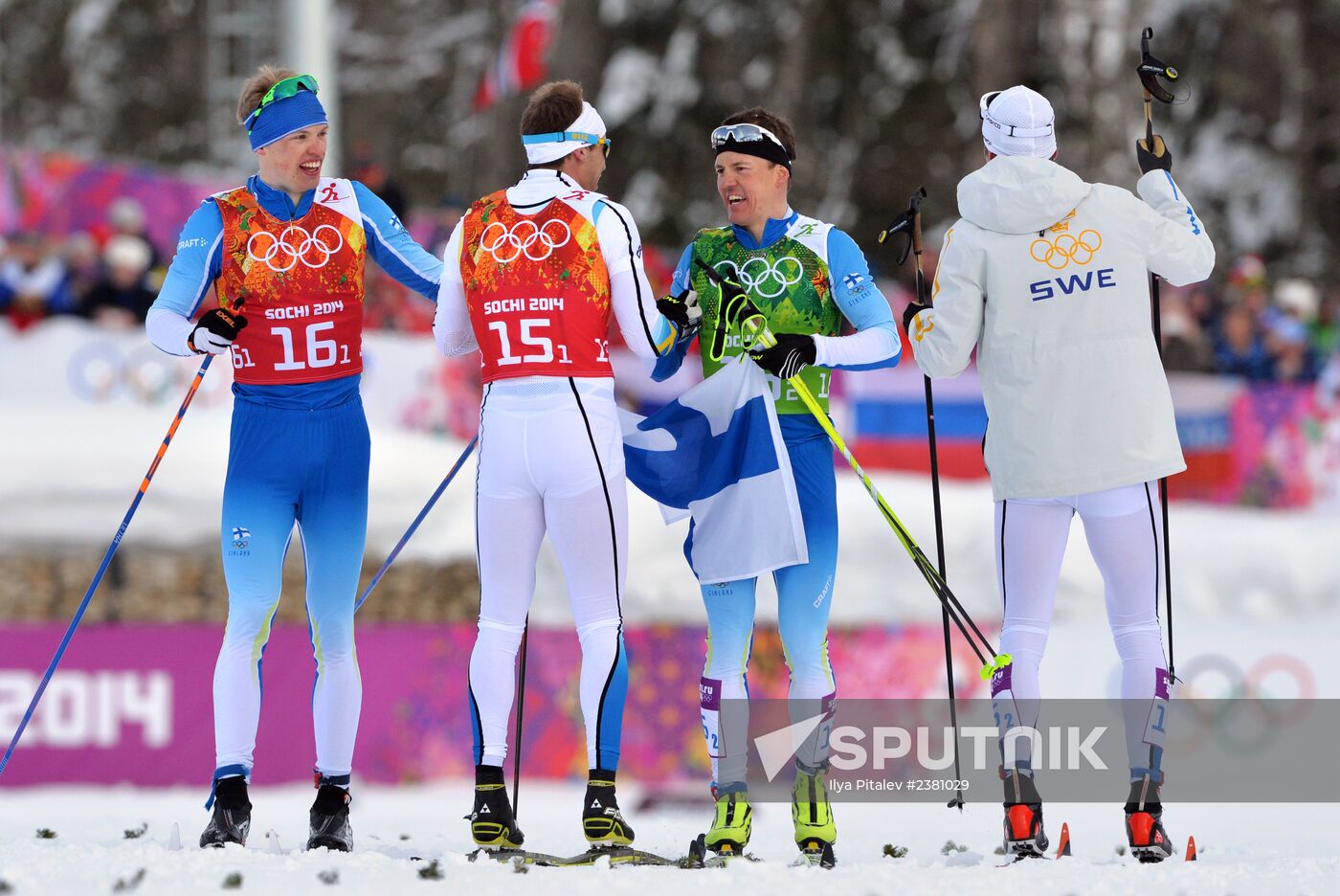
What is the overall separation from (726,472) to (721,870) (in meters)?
1.38

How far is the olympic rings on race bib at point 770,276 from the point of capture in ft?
19.6

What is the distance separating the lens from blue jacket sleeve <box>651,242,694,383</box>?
238 inches

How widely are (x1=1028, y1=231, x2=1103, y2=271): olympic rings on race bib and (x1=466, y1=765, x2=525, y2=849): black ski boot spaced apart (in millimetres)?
2322

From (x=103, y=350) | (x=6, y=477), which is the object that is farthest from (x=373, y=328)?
(x=6, y=477)

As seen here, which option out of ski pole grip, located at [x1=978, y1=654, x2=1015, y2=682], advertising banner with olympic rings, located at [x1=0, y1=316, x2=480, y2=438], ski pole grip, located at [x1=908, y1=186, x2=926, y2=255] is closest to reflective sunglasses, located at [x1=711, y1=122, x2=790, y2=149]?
ski pole grip, located at [x1=908, y1=186, x2=926, y2=255]

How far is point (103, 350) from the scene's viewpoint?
11.8 meters

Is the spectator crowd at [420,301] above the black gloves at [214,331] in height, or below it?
above

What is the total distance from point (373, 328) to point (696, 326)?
684 centimetres

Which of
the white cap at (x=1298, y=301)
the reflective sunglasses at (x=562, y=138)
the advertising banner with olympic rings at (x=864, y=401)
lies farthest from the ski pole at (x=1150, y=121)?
the white cap at (x=1298, y=301)

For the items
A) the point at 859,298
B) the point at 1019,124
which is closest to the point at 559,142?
the point at 859,298

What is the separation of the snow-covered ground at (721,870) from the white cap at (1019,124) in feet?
7.30

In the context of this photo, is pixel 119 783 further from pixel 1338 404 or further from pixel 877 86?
pixel 877 86

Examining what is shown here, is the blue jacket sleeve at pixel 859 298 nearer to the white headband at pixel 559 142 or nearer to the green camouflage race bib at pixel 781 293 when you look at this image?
the green camouflage race bib at pixel 781 293

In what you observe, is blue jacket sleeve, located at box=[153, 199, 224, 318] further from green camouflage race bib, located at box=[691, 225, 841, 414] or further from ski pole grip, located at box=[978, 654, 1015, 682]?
ski pole grip, located at box=[978, 654, 1015, 682]
